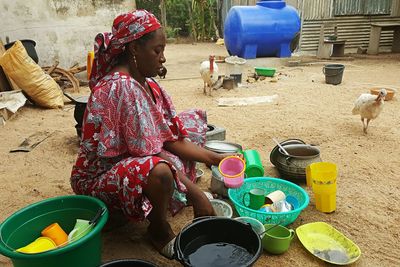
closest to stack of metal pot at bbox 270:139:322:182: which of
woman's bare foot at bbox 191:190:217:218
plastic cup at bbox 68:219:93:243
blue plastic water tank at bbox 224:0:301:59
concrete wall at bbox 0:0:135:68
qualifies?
woman's bare foot at bbox 191:190:217:218

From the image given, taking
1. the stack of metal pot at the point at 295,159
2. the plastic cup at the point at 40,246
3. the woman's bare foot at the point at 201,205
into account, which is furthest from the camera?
the stack of metal pot at the point at 295,159

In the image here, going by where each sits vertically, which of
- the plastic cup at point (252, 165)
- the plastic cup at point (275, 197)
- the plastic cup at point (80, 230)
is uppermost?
the plastic cup at point (80, 230)

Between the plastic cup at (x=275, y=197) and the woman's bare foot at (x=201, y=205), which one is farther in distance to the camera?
the plastic cup at (x=275, y=197)

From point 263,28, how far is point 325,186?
674 centimetres

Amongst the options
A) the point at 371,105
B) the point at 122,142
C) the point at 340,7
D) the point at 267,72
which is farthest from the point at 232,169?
the point at 340,7

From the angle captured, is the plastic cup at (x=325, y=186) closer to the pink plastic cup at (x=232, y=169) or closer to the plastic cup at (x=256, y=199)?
the plastic cup at (x=256, y=199)

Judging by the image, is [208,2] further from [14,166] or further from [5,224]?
[5,224]

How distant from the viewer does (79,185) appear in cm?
197

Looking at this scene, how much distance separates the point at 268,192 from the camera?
93.7 inches

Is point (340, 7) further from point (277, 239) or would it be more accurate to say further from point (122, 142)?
point (122, 142)

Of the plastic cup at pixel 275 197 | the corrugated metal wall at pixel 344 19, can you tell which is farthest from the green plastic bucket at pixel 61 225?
the corrugated metal wall at pixel 344 19

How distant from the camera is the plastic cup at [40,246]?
157cm

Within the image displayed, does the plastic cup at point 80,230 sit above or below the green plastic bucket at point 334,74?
above

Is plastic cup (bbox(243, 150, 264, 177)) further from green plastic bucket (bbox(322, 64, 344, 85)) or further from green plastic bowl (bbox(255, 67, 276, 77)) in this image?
green plastic bowl (bbox(255, 67, 276, 77))
